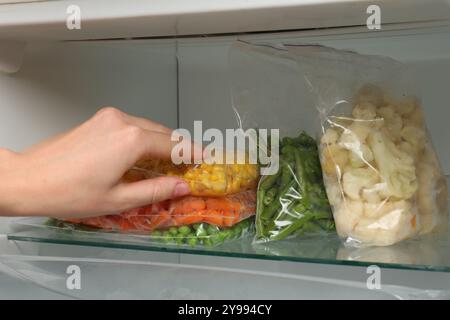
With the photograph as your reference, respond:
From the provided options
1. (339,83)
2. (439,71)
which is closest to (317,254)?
(339,83)

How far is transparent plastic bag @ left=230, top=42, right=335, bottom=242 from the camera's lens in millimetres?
757

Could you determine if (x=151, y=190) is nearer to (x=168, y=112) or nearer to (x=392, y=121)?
(x=392, y=121)

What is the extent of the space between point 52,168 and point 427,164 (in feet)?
1.40

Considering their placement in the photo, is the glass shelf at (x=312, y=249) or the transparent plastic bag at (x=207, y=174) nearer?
the glass shelf at (x=312, y=249)

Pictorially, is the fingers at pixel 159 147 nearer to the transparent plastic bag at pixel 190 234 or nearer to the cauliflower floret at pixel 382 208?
the transparent plastic bag at pixel 190 234

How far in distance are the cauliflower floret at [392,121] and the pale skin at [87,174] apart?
24 centimetres

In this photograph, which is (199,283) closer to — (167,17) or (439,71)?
(167,17)

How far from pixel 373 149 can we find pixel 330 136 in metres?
0.05

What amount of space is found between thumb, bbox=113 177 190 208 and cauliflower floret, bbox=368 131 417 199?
0.72 feet

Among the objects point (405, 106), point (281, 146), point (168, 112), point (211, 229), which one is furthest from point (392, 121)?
point (168, 112)

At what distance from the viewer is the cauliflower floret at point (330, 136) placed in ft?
2.42

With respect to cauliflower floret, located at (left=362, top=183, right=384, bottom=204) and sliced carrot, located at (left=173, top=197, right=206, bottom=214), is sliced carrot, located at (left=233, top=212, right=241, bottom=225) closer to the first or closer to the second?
sliced carrot, located at (left=173, top=197, right=206, bottom=214)

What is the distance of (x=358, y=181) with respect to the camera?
0.71 meters

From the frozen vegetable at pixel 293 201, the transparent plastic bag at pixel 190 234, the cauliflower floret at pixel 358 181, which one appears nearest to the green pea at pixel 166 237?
the transparent plastic bag at pixel 190 234
